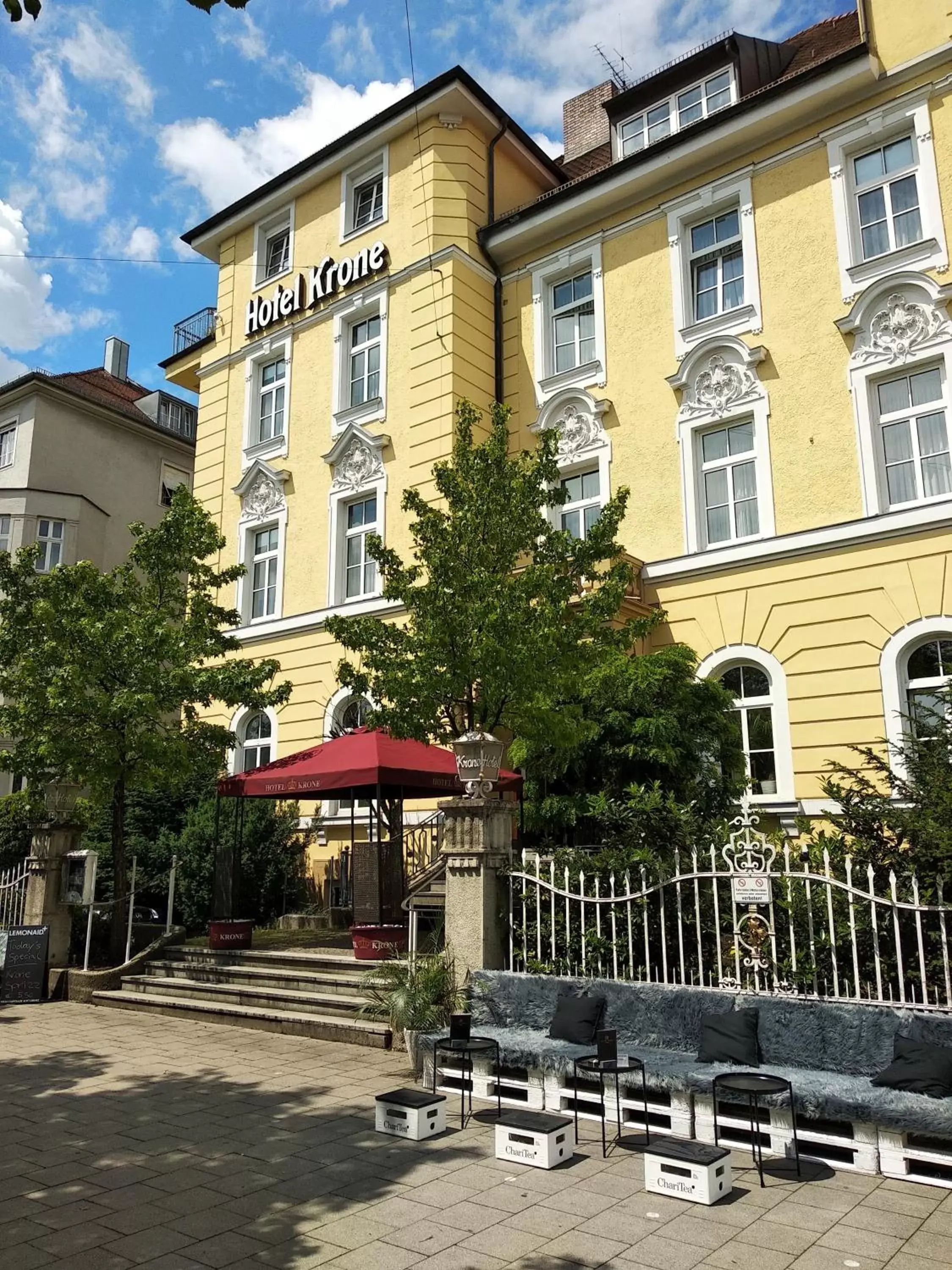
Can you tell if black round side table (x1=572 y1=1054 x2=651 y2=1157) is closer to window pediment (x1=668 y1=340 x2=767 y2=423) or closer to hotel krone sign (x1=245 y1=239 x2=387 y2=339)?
window pediment (x1=668 y1=340 x2=767 y2=423)

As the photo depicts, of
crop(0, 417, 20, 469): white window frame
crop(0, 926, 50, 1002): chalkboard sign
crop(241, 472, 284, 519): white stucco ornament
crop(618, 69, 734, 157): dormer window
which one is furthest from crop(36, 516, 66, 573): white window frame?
crop(618, 69, 734, 157): dormer window

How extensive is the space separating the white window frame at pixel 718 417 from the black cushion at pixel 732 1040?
9.94 meters

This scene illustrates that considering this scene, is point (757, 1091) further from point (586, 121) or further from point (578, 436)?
point (586, 121)

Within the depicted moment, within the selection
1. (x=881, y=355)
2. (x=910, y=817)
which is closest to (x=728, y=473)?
(x=881, y=355)

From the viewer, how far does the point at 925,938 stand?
7.41 metres

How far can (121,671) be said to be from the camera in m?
14.6

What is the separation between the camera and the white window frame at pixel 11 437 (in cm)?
3256

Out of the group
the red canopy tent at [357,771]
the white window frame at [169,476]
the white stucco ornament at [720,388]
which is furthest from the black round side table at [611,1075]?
the white window frame at [169,476]

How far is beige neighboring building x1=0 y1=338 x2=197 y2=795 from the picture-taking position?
102 feet

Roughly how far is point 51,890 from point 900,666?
12817 millimetres

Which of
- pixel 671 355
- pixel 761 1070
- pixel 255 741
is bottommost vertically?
pixel 761 1070

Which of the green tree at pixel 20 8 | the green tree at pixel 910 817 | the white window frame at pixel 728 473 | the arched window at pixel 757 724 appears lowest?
the green tree at pixel 910 817

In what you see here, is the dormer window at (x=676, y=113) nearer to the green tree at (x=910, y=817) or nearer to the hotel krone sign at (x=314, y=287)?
the hotel krone sign at (x=314, y=287)

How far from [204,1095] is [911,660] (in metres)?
10.8
